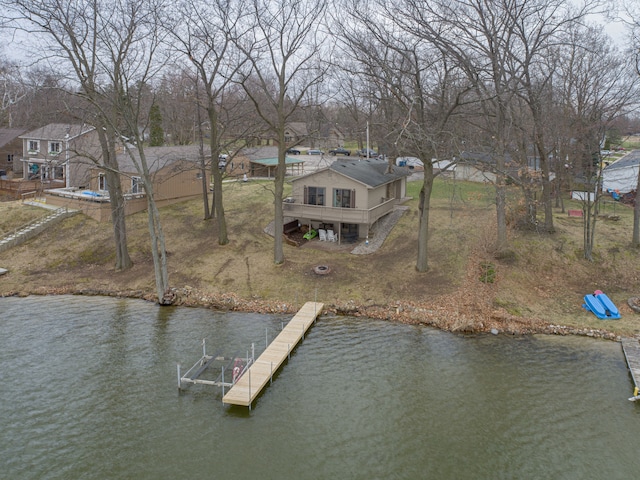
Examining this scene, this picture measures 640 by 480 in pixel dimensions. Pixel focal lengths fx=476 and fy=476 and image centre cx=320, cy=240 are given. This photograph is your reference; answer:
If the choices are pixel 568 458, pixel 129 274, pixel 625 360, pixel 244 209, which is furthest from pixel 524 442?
pixel 244 209

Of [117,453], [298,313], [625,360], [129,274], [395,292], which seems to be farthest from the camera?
[129,274]

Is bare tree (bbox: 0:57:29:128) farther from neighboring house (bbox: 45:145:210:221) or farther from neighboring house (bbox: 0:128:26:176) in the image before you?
neighboring house (bbox: 45:145:210:221)

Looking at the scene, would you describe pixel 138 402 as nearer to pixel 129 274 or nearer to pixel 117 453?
pixel 117 453

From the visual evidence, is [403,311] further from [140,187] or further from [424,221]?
[140,187]

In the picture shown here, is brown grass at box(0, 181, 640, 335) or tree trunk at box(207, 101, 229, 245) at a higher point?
tree trunk at box(207, 101, 229, 245)

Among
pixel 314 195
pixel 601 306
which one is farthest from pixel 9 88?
pixel 601 306

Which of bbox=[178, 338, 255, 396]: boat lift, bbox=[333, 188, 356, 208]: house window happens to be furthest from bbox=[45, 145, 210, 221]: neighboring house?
bbox=[178, 338, 255, 396]: boat lift

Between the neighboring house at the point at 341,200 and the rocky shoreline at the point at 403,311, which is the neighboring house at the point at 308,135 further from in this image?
the rocky shoreline at the point at 403,311
